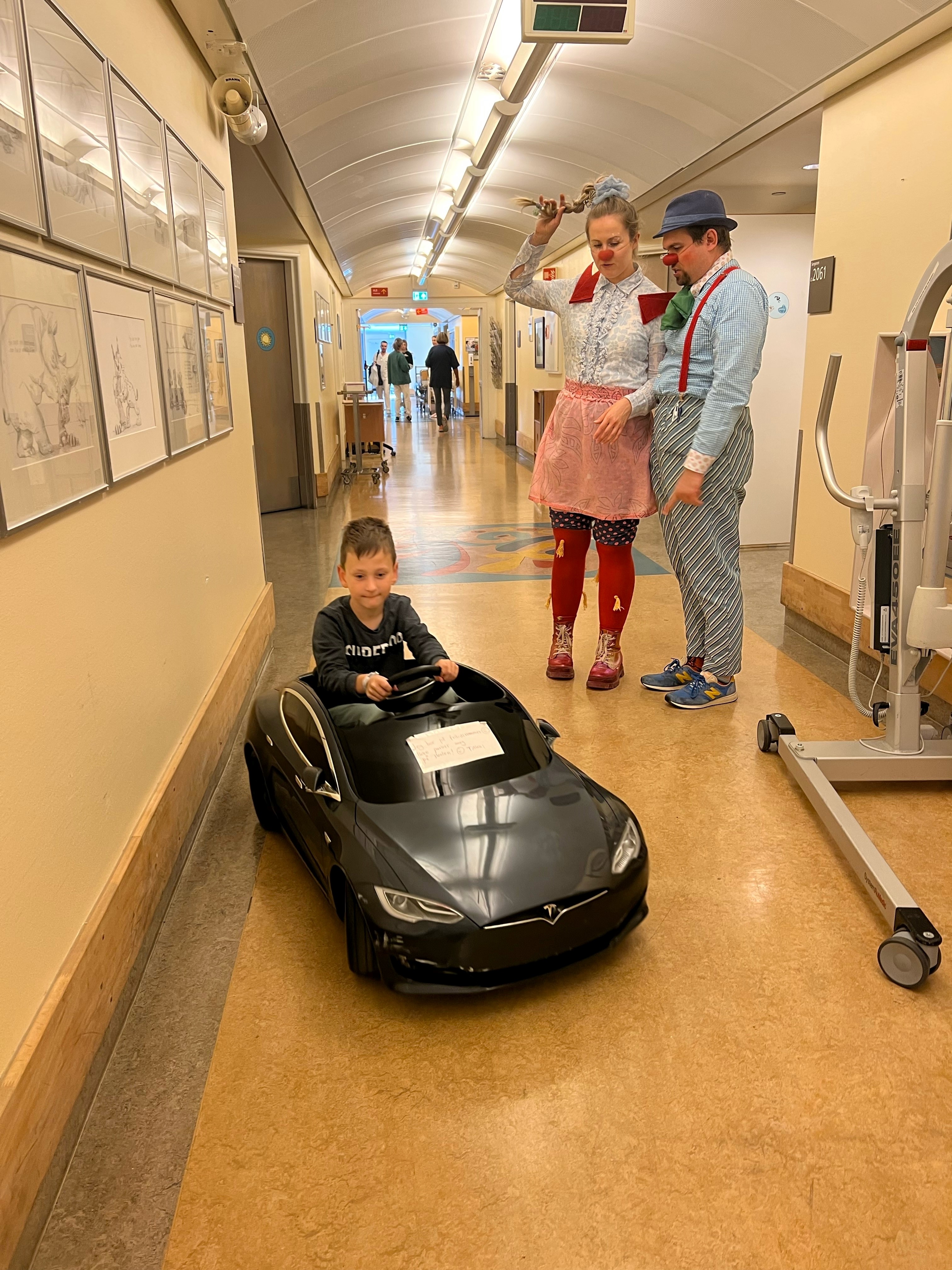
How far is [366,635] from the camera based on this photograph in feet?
8.84

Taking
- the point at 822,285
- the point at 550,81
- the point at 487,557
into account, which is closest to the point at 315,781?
the point at 822,285

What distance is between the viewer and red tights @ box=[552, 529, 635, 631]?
12.5ft

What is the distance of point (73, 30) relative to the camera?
1998 millimetres

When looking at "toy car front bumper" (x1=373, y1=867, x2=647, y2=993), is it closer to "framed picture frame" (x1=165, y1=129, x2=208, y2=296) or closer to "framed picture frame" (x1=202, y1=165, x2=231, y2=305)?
"framed picture frame" (x1=165, y1=129, x2=208, y2=296)

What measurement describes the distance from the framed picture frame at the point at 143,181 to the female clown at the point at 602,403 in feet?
4.65

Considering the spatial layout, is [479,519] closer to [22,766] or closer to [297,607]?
[297,607]

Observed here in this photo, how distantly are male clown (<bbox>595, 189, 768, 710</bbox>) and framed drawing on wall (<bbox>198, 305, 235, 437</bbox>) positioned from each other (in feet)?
4.85

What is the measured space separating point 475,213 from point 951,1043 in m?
10.4

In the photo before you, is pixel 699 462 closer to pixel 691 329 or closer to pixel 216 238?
pixel 691 329

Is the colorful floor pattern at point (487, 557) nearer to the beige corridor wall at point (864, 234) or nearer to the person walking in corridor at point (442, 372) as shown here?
the beige corridor wall at point (864, 234)

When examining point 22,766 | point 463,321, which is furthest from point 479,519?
point 463,321

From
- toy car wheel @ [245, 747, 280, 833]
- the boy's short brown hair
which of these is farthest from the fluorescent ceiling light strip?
toy car wheel @ [245, 747, 280, 833]

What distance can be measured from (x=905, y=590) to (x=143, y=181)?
8.04 feet

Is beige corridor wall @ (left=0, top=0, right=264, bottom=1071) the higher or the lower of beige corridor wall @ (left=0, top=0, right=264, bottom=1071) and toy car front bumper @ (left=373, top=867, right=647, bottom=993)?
the higher
